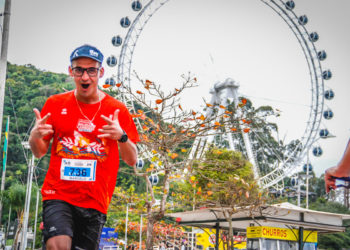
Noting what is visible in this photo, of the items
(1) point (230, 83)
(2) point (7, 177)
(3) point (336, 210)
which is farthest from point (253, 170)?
(2) point (7, 177)

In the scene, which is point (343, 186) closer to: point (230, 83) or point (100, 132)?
point (100, 132)

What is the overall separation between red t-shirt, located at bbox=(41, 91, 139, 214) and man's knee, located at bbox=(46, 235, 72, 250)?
256 mm

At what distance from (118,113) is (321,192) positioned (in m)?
62.3

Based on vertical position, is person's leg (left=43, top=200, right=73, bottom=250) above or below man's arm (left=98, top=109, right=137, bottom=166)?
below

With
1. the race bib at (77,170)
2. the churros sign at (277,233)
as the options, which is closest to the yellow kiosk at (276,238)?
the churros sign at (277,233)

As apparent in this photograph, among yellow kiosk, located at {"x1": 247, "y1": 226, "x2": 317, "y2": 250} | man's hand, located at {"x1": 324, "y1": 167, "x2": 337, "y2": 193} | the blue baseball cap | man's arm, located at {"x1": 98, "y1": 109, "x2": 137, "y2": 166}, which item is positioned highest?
the blue baseball cap

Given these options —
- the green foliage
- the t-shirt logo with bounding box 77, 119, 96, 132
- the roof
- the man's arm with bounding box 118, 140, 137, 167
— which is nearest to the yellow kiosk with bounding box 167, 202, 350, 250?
the roof

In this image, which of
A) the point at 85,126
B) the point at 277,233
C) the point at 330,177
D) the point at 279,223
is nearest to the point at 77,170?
the point at 85,126

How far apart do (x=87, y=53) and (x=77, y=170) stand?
84cm

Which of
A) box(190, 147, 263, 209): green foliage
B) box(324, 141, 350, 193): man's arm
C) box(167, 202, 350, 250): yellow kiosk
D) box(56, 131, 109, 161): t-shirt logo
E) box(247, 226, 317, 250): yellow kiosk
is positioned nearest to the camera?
box(324, 141, 350, 193): man's arm

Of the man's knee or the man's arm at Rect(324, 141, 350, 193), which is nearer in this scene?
the man's arm at Rect(324, 141, 350, 193)

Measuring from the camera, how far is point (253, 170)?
31453 mm

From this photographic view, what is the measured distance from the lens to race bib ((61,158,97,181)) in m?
3.20

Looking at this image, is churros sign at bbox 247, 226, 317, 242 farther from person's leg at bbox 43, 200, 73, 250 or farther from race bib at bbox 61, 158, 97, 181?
person's leg at bbox 43, 200, 73, 250
